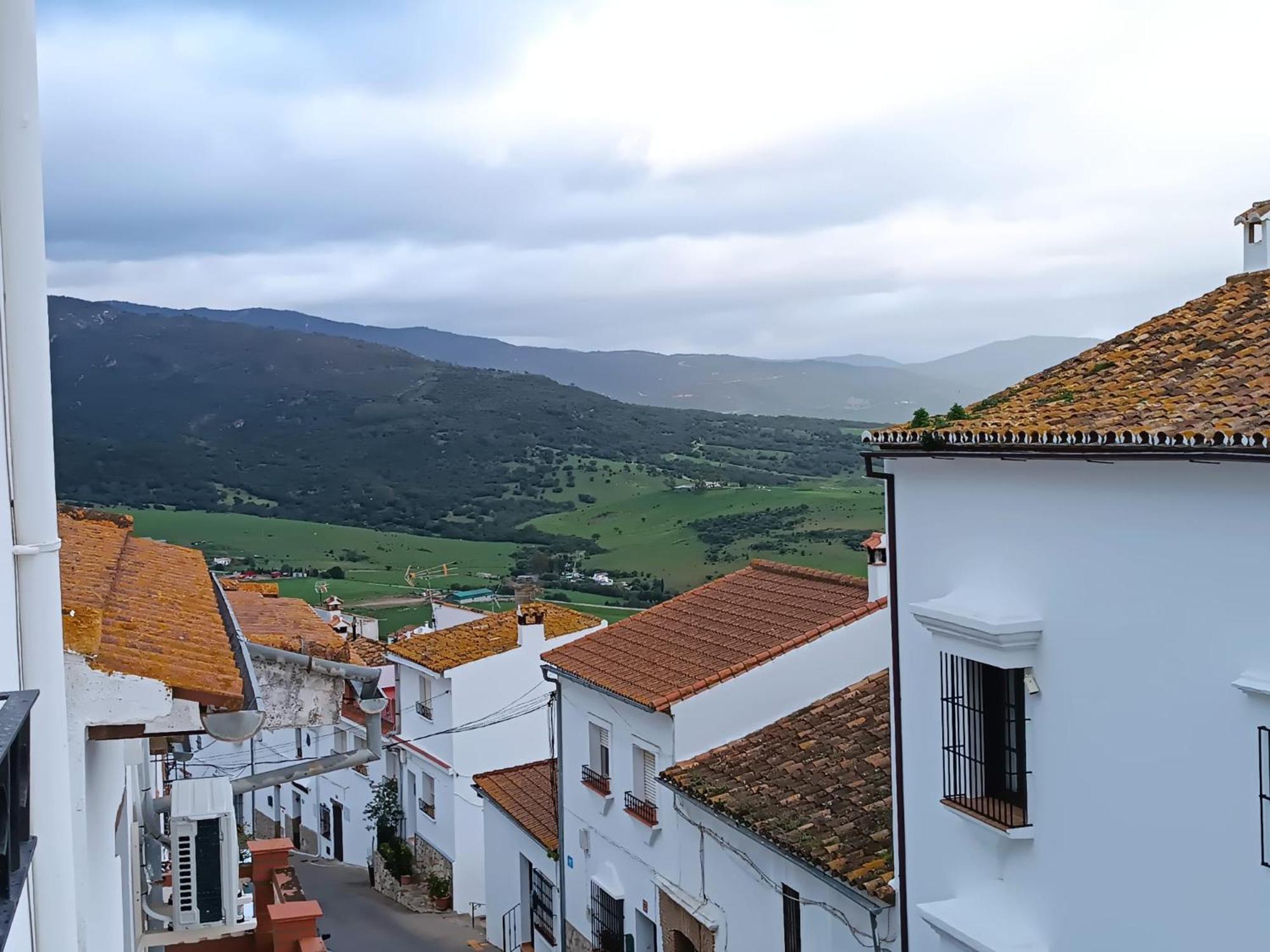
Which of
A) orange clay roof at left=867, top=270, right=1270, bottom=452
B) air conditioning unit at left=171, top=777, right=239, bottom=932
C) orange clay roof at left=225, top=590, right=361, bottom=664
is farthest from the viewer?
orange clay roof at left=225, top=590, right=361, bottom=664

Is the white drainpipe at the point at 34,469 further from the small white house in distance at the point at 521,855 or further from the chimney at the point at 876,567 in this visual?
the small white house in distance at the point at 521,855

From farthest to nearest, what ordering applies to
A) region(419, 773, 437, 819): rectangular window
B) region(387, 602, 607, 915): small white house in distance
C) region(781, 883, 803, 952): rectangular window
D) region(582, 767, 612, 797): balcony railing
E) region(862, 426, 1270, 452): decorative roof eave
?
region(419, 773, 437, 819): rectangular window, region(387, 602, 607, 915): small white house in distance, region(582, 767, 612, 797): balcony railing, region(781, 883, 803, 952): rectangular window, region(862, 426, 1270, 452): decorative roof eave

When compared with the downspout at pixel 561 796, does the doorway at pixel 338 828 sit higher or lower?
lower

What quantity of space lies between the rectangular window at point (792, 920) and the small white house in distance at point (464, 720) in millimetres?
14183

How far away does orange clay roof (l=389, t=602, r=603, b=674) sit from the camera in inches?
1029

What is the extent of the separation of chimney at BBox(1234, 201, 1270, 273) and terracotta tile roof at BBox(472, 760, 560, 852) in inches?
516

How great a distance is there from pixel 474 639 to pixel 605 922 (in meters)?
11.3

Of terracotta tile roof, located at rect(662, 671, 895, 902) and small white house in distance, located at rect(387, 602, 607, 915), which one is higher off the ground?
terracotta tile roof, located at rect(662, 671, 895, 902)

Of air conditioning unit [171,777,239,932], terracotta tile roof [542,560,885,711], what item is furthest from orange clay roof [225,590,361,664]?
terracotta tile roof [542,560,885,711]

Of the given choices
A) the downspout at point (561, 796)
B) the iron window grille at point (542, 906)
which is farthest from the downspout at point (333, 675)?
the iron window grille at point (542, 906)

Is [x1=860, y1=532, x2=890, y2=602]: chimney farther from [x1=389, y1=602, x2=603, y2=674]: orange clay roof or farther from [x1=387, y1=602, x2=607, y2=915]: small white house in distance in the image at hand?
[x1=389, y1=602, x2=603, y2=674]: orange clay roof

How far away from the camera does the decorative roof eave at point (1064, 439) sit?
6.14 metres

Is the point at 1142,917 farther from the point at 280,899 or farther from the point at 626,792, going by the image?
the point at 626,792

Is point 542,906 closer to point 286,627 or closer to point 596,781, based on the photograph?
point 596,781
